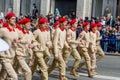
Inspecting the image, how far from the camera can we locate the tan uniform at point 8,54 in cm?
964

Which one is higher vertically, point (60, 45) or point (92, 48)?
point (60, 45)

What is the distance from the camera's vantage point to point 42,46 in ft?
38.8

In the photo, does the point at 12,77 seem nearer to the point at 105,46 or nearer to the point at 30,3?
the point at 105,46

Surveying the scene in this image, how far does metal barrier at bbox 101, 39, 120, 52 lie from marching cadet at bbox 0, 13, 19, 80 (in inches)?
494

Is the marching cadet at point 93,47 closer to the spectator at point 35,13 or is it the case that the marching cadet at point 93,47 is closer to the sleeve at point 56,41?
the sleeve at point 56,41

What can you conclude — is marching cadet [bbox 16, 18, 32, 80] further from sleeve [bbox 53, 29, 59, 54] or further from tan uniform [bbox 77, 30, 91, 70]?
tan uniform [bbox 77, 30, 91, 70]

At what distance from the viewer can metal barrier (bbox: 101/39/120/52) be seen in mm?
22405

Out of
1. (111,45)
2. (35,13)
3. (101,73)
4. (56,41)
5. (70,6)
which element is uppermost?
(70,6)

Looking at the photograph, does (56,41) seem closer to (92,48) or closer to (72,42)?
(72,42)

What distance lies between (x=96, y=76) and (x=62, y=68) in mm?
2107

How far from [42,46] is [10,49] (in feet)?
6.07

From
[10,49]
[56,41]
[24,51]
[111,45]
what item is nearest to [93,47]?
[56,41]

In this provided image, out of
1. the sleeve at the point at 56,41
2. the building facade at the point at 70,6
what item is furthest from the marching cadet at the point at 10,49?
the building facade at the point at 70,6

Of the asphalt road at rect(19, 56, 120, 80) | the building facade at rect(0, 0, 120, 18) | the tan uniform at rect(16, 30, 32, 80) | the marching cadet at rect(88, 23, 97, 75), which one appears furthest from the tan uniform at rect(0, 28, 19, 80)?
the building facade at rect(0, 0, 120, 18)
